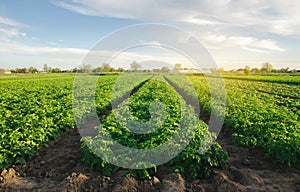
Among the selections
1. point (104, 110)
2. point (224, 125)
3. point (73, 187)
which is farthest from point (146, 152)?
point (104, 110)

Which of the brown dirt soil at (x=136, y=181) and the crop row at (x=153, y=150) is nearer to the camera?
the brown dirt soil at (x=136, y=181)

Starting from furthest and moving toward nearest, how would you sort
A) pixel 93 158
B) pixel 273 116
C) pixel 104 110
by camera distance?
pixel 104 110
pixel 273 116
pixel 93 158

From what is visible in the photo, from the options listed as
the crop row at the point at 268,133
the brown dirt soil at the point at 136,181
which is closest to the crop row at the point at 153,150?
the brown dirt soil at the point at 136,181

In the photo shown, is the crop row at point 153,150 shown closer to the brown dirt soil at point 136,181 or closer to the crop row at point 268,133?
the brown dirt soil at point 136,181

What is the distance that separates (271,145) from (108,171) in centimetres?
419

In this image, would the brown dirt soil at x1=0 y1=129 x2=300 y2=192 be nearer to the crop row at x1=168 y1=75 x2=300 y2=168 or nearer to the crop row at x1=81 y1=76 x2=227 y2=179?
the crop row at x1=81 y1=76 x2=227 y2=179

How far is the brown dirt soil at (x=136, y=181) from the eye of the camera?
4.94m

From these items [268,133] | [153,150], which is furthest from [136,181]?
[268,133]

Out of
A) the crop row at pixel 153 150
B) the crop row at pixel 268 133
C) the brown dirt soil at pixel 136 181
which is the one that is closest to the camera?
the brown dirt soil at pixel 136 181

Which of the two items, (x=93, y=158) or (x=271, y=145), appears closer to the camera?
(x=93, y=158)

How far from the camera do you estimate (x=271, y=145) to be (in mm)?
6559

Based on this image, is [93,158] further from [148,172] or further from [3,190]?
[3,190]

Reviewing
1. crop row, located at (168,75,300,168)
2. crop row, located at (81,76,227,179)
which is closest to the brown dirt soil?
crop row, located at (81,76,227,179)

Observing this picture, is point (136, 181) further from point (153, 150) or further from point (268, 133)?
point (268, 133)
